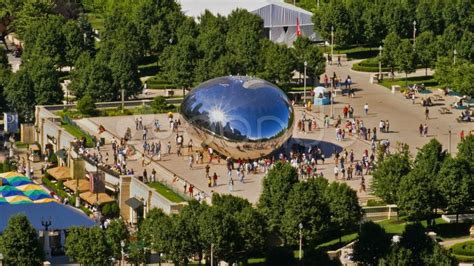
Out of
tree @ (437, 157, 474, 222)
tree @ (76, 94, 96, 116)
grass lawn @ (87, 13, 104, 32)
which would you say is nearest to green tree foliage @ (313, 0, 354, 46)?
grass lawn @ (87, 13, 104, 32)

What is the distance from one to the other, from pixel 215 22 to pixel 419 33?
50.3ft

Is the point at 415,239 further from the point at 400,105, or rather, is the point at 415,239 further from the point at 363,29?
the point at 363,29

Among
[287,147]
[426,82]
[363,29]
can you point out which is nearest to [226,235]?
[287,147]

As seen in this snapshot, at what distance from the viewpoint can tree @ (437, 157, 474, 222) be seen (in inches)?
3696

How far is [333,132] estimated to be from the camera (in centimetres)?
11588

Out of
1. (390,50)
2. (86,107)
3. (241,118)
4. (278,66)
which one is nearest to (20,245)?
(241,118)

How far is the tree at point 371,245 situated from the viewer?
85438mm

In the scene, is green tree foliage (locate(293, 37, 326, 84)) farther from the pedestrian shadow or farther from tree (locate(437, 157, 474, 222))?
tree (locate(437, 157, 474, 222))

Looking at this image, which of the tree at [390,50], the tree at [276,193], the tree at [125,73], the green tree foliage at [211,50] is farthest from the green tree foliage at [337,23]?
the tree at [276,193]

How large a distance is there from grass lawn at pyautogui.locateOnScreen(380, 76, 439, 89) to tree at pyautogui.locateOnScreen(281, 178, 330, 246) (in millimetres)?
41167

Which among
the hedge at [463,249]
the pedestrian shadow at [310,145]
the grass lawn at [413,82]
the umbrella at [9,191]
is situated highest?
the grass lawn at [413,82]

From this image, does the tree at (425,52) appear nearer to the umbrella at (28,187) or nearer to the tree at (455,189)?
the tree at (455,189)

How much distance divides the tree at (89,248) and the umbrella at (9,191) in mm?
11602

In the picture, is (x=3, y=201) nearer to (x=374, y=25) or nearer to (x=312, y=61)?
(x=312, y=61)
